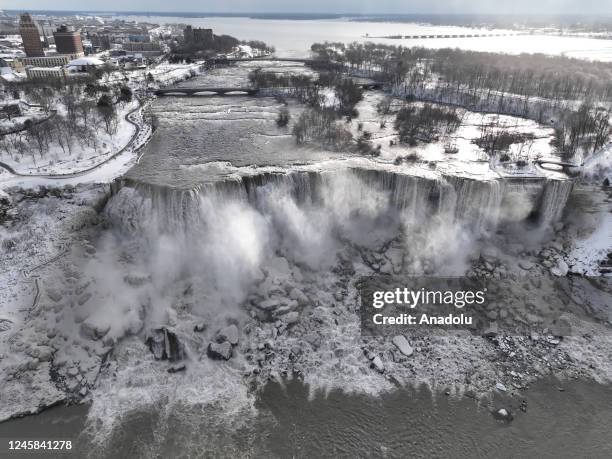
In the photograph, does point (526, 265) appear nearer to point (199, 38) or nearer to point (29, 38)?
point (29, 38)

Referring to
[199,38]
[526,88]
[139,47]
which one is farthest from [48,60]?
[526,88]

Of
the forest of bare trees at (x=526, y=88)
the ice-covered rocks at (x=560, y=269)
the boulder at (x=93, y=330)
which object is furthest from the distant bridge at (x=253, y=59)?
the boulder at (x=93, y=330)

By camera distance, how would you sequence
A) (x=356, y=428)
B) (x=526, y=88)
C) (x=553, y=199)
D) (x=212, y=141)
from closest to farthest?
(x=356, y=428), (x=553, y=199), (x=212, y=141), (x=526, y=88)

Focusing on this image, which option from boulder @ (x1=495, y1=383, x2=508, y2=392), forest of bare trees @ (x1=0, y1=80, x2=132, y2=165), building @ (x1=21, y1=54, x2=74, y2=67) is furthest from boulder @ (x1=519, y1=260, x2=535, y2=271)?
building @ (x1=21, y1=54, x2=74, y2=67)

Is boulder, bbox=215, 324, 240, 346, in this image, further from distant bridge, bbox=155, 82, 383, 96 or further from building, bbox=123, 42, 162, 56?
building, bbox=123, 42, 162, 56

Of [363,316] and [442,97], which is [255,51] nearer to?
[442,97]

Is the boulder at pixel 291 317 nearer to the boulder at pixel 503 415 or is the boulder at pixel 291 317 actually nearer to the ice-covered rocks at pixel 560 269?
the boulder at pixel 503 415

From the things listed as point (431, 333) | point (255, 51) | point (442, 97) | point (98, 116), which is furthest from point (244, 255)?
point (255, 51)
